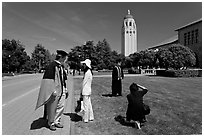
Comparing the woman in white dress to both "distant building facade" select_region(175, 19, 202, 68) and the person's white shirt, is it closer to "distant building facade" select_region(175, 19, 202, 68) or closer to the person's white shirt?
the person's white shirt

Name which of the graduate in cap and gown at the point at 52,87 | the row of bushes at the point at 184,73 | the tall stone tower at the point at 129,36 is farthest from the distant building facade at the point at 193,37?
the tall stone tower at the point at 129,36

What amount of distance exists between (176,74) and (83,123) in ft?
80.5

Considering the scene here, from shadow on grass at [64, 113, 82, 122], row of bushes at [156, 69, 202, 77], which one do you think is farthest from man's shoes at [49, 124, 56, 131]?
row of bushes at [156, 69, 202, 77]

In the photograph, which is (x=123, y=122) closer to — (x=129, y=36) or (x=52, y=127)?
(x=52, y=127)

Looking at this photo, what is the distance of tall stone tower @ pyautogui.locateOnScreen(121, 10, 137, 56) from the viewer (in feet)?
416

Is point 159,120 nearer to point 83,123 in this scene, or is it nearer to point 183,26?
point 83,123

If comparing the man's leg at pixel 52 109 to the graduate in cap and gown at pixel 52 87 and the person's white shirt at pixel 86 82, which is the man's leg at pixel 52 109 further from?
the person's white shirt at pixel 86 82

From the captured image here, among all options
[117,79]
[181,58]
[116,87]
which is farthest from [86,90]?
[181,58]

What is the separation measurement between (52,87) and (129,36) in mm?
127479

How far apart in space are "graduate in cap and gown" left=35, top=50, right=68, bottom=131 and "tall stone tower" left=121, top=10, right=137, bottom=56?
12270 cm

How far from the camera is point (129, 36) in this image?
128250 millimetres

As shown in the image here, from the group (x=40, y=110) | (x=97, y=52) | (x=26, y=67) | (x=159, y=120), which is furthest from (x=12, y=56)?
(x=159, y=120)

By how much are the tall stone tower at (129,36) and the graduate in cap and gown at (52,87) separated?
12270 centimetres

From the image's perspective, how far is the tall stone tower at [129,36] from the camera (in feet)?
416
